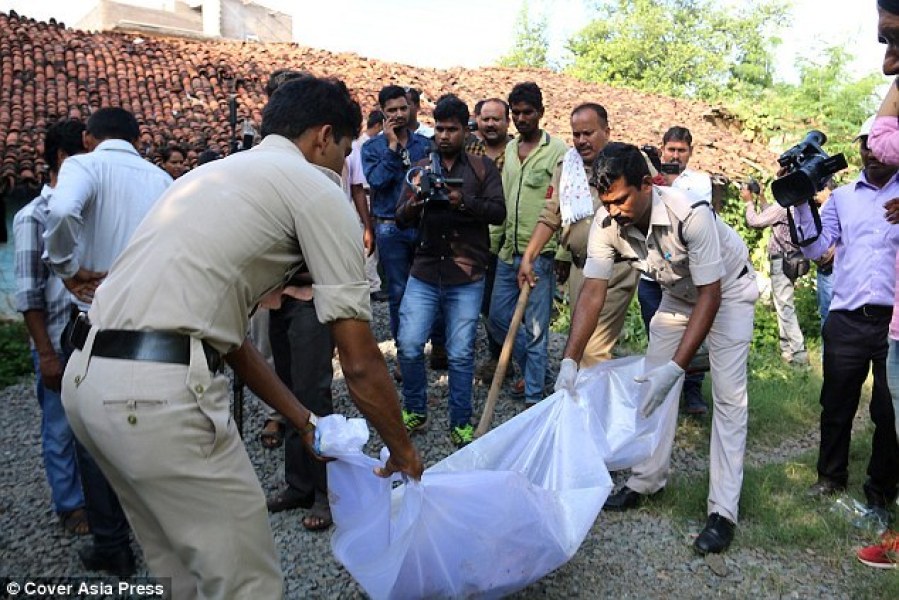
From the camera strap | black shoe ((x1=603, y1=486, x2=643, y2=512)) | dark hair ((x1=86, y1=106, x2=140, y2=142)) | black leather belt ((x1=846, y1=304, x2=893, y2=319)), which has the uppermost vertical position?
dark hair ((x1=86, y1=106, x2=140, y2=142))

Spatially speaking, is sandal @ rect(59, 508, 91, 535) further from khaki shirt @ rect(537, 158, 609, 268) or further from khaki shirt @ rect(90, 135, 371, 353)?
khaki shirt @ rect(537, 158, 609, 268)

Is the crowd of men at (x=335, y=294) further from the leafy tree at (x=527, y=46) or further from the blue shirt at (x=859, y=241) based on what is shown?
the leafy tree at (x=527, y=46)

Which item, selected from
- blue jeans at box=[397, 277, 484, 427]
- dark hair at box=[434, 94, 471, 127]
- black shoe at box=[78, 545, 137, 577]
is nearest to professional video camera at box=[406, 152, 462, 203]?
dark hair at box=[434, 94, 471, 127]

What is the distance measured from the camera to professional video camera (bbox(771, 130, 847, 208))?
3.25 m

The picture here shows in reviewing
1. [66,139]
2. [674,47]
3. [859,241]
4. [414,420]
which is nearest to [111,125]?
[66,139]

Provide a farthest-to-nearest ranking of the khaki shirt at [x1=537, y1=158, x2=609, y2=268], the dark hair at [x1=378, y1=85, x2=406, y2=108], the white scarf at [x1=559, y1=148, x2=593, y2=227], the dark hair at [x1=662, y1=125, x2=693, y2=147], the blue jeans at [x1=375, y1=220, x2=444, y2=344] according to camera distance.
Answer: the dark hair at [x1=662, y1=125, x2=693, y2=147], the blue jeans at [x1=375, y1=220, x2=444, y2=344], the dark hair at [x1=378, y1=85, x2=406, y2=108], the khaki shirt at [x1=537, y1=158, x2=609, y2=268], the white scarf at [x1=559, y1=148, x2=593, y2=227]

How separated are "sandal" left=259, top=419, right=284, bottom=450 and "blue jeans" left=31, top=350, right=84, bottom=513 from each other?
116 centimetres

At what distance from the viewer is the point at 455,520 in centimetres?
241

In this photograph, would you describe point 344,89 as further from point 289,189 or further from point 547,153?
point 547,153

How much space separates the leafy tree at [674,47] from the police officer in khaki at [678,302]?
81.7 ft

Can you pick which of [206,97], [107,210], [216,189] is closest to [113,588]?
[107,210]

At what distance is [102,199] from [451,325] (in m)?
2.03

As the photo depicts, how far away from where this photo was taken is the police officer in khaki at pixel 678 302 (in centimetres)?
310

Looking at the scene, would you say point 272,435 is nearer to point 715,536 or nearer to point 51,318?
point 51,318
